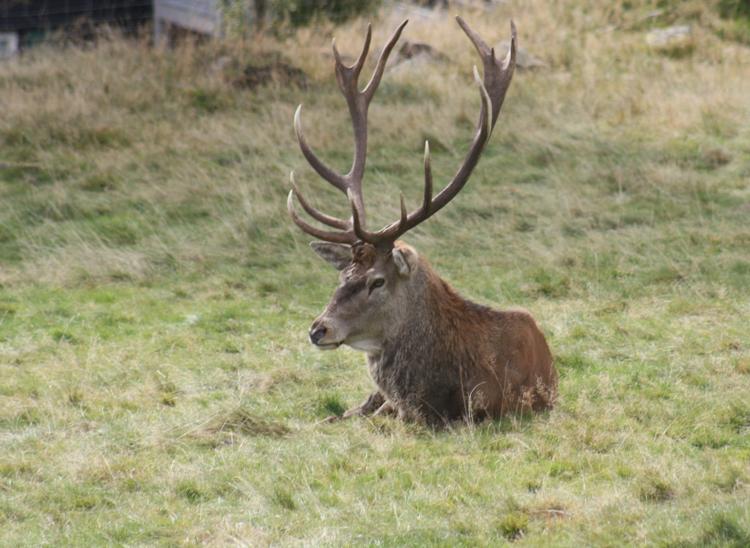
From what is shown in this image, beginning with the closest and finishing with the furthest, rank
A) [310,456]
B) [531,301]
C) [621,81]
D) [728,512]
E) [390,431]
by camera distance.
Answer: [728,512] < [310,456] < [390,431] < [531,301] < [621,81]

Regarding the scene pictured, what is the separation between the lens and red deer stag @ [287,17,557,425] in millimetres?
7824

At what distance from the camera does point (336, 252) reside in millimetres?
8031

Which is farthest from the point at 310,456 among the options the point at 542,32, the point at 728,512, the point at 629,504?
the point at 542,32

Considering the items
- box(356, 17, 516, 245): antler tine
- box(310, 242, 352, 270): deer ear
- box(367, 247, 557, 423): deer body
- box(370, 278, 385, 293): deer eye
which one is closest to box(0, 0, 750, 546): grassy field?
box(367, 247, 557, 423): deer body

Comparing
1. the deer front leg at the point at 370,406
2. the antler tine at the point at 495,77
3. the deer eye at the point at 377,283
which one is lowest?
the deer front leg at the point at 370,406

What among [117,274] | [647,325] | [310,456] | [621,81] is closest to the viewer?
[310,456]

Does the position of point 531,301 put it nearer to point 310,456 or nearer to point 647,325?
point 647,325

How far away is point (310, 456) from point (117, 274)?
5.25 meters

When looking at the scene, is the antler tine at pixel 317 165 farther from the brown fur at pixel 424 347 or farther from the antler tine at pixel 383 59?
the brown fur at pixel 424 347

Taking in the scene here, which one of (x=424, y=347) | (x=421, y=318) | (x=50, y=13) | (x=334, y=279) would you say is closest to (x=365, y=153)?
(x=421, y=318)

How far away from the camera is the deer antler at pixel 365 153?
7.87 meters

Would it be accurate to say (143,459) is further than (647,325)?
No

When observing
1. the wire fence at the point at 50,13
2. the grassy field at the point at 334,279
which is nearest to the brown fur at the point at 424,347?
the grassy field at the point at 334,279

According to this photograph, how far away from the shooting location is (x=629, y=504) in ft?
20.6
